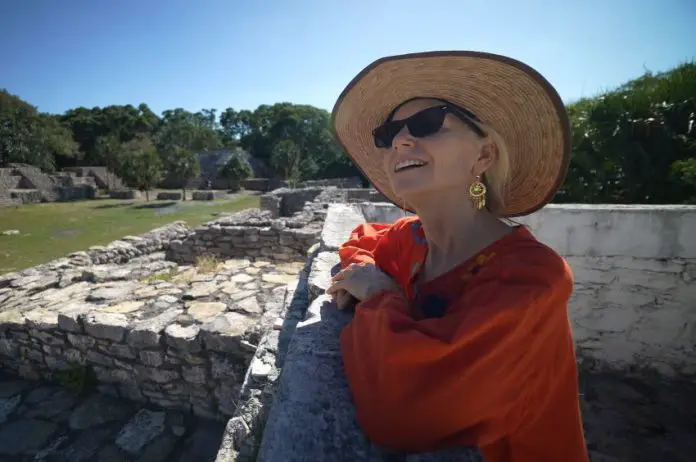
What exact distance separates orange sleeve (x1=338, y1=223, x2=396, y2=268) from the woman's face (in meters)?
0.49

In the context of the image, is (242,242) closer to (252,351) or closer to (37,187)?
(252,351)

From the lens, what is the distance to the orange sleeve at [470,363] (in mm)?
809

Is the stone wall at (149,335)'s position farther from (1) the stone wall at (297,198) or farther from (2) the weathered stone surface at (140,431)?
(1) the stone wall at (297,198)

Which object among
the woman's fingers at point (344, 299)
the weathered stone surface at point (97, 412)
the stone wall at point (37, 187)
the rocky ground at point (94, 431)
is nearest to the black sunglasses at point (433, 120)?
the woman's fingers at point (344, 299)

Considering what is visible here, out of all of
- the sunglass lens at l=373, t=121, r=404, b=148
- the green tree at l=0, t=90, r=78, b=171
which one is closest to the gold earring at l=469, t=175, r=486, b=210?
the sunglass lens at l=373, t=121, r=404, b=148

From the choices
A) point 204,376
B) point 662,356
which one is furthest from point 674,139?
point 204,376

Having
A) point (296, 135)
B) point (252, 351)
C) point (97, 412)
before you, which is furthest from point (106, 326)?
point (296, 135)

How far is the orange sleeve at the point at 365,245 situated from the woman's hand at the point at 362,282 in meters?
0.19

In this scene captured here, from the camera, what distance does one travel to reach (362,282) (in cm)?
138

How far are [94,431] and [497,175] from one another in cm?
424

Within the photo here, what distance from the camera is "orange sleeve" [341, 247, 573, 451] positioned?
31.9 inches

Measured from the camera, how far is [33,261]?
8570mm

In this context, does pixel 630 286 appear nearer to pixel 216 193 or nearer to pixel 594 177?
pixel 594 177

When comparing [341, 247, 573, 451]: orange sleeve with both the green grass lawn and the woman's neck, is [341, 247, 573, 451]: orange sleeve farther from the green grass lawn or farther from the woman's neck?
the green grass lawn
